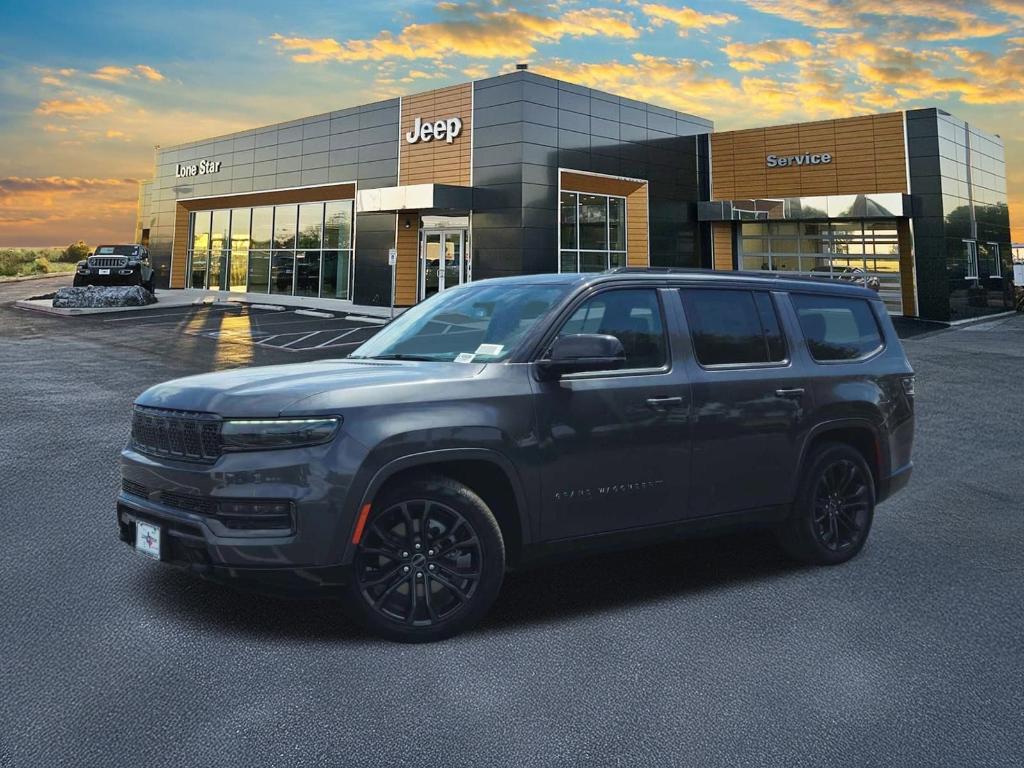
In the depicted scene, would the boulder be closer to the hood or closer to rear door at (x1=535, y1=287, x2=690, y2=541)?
the hood

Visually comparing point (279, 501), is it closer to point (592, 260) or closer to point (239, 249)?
point (592, 260)

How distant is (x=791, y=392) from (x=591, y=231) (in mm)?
25652

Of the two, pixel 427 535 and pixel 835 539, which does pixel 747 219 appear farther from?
pixel 427 535

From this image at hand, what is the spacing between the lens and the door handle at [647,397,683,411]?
4730mm

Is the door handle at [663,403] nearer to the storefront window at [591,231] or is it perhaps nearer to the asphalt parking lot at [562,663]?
the asphalt parking lot at [562,663]

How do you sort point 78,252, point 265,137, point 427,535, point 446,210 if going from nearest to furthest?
point 427,535 → point 446,210 → point 265,137 → point 78,252

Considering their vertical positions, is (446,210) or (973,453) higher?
(446,210)

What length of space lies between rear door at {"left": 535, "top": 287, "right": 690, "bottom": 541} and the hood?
23.9 inches

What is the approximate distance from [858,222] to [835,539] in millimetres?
28693

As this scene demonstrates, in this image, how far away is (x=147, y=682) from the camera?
368 cm

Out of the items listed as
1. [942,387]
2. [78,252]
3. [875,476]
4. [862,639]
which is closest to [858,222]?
[942,387]

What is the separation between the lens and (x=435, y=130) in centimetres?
2958

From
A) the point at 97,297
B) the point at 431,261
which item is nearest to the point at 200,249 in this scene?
the point at 97,297

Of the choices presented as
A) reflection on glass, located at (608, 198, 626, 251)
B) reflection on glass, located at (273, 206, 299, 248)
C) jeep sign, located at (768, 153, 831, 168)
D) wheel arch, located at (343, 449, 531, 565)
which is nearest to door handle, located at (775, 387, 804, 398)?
wheel arch, located at (343, 449, 531, 565)
